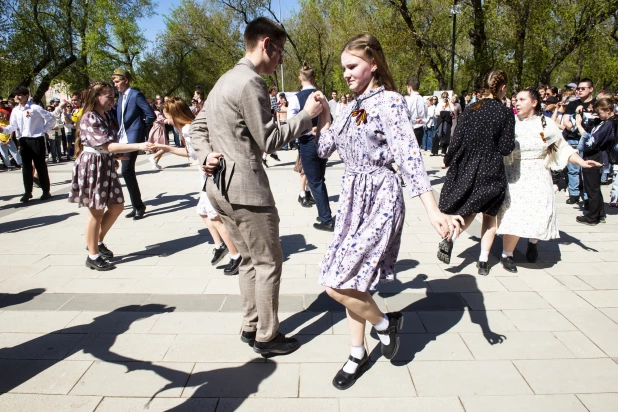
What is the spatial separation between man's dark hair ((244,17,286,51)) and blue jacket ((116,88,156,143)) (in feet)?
14.5

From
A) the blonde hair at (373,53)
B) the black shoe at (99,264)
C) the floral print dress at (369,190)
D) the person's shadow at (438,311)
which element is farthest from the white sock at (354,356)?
the black shoe at (99,264)

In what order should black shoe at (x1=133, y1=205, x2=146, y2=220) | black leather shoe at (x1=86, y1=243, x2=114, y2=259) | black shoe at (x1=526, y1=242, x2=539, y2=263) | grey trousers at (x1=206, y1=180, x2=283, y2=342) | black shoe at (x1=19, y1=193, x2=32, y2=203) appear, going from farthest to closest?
black shoe at (x1=19, y1=193, x2=32, y2=203) < black shoe at (x1=133, y1=205, x2=146, y2=220) < black leather shoe at (x1=86, y1=243, x2=114, y2=259) < black shoe at (x1=526, y1=242, x2=539, y2=263) < grey trousers at (x1=206, y1=180, x2=283, y2=342)

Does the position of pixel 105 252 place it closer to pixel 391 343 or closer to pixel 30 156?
pixel 391 343

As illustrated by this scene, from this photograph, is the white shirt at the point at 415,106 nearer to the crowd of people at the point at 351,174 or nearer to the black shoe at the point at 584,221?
the black shoe at the point at 584,221

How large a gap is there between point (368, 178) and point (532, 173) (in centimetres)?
259

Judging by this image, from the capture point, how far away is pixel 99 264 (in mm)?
4414

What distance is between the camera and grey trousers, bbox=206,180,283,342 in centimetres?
258

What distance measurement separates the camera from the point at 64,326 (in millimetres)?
3273

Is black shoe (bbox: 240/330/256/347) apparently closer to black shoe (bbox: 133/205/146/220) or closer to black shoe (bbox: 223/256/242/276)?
black shoe (bbox: 223/256/242/276)

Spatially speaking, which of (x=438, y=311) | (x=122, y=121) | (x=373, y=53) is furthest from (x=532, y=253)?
(x=122, y=121)

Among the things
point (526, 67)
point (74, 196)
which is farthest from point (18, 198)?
point (526, 67)

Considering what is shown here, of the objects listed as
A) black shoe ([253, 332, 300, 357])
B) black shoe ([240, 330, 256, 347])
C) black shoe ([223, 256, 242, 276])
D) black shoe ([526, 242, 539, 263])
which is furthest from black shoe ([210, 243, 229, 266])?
black shoe ([526, 242, 539, 263])

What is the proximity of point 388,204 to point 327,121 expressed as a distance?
0.63 meters

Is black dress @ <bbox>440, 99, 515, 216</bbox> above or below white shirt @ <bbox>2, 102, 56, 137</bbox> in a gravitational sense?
below
